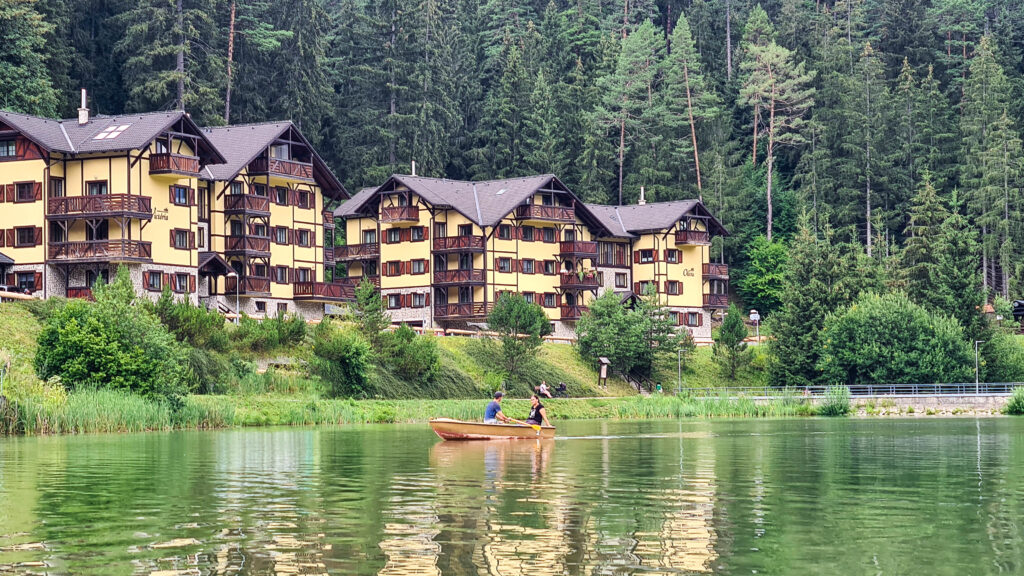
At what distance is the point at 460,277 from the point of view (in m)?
103

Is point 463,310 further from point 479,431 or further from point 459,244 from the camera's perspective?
point 479,431

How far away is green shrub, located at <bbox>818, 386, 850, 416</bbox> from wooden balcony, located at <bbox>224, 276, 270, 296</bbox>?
34951mm

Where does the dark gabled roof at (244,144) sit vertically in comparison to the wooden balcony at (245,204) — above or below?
above

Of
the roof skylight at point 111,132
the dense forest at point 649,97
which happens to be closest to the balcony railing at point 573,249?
the dense forest at point 649,97

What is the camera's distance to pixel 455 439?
47000mm

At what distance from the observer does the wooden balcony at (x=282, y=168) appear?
3649 inches

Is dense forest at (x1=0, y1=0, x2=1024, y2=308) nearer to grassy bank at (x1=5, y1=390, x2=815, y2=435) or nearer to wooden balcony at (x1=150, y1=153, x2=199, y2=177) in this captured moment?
wooden balcony at (x1=150, y1=153, x2=199, y2=177)

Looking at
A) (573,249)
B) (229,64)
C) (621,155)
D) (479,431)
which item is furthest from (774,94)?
(479,431)

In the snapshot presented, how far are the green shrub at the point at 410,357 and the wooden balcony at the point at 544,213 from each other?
26325mm

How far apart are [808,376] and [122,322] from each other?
50.4 meters

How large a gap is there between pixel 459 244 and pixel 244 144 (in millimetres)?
17941

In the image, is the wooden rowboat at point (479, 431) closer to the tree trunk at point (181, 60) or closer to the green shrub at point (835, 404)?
the green shrub at point (835, 404)

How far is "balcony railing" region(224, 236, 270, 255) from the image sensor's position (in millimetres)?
90688

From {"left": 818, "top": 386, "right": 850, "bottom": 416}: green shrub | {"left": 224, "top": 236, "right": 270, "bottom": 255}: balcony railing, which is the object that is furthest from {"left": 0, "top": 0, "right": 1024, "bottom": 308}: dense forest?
{"left": 818, "top": 386, "right": 850, "bottom": 416}: green shrub
